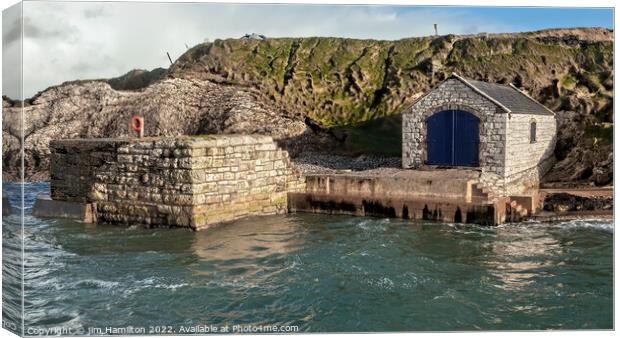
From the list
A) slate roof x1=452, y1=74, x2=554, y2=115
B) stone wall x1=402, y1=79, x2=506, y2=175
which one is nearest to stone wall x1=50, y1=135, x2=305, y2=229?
stone wall x1=402, y1=79, x2=506, y2=175

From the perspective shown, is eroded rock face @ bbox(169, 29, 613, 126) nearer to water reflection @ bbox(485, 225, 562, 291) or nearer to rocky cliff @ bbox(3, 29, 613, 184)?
rocky cliff @ bbox(3, 29, 613, 184)

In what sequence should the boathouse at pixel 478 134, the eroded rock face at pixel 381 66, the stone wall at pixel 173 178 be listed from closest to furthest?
1. the stone wall at pixel 173 178
2. the boathouse at pixel 478 134
3. the eroded rock face at pixel 381 66

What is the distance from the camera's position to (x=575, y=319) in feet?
29.9

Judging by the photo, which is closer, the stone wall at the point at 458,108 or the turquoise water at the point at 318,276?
the turquoise water at the point at 318,276

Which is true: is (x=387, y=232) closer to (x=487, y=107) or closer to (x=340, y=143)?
(x=487, y=107)

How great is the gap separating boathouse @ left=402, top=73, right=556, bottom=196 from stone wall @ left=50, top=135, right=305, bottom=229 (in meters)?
5.21

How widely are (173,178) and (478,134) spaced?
33.5ft

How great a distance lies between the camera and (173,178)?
17250 millimetres

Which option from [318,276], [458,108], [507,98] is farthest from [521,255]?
[507,98]

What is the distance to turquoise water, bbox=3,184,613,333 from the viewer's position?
29.7 ft

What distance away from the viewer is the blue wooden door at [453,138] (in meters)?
20.7

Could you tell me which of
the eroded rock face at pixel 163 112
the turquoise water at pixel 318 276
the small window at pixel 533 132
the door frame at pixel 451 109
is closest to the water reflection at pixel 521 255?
the turquoise water at pixel 318 276

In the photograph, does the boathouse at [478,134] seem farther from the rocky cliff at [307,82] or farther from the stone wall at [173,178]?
the rocky cliff at [307,82]

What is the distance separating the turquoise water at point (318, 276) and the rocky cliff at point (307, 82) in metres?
18.3
